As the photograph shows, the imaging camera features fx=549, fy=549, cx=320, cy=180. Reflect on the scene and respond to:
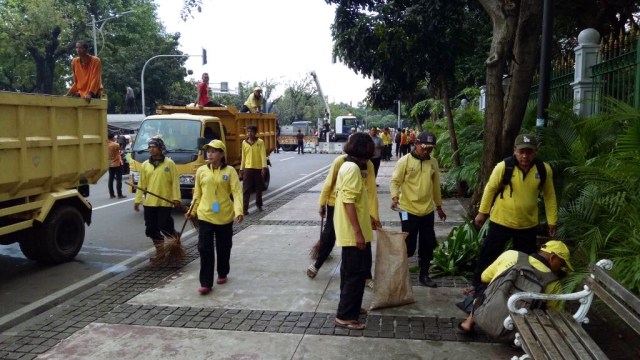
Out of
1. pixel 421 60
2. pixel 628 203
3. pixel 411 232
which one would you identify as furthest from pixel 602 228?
pixel 421 60

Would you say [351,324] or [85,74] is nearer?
[351,324]

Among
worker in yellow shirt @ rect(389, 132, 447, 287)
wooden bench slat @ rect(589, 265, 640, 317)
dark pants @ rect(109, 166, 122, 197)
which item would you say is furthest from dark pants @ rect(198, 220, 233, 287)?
dark pants @ rect(109, 166, 122, 197)

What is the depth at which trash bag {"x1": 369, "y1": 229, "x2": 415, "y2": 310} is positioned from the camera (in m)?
5.19

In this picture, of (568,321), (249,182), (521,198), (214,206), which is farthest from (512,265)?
(249,182)

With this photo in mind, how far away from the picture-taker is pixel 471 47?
554 inches

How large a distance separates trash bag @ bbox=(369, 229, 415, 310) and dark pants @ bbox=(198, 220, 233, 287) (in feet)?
5.89

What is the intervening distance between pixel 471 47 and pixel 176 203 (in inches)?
384

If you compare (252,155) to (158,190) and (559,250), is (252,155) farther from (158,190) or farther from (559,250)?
(559,250)

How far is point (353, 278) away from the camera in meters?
4.79

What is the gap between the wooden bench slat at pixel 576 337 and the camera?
3.15 meters

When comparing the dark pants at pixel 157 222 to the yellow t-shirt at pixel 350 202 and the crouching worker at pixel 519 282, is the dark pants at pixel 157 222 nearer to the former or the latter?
the yellow t-shirt at pixel 350 202

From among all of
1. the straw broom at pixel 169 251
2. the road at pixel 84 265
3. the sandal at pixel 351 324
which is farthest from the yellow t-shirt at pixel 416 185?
the road at pixel 84 265

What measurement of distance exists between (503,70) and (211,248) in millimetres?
4421

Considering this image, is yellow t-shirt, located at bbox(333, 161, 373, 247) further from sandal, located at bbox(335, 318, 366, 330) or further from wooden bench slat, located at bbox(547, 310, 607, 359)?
wooden bench slat, located at bbox(547, 310, 607, 359)
